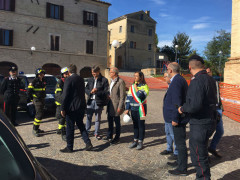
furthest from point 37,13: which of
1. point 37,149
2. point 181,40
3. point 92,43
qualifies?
point 181,40

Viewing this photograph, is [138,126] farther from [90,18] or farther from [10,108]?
[90,18]

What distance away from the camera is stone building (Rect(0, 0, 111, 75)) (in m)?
20.5

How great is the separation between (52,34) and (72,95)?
20243 mm

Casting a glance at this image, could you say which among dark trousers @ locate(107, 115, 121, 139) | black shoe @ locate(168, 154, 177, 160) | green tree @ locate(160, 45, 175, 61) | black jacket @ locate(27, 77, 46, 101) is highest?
green tree @ locate(160, 45, 175, 61)

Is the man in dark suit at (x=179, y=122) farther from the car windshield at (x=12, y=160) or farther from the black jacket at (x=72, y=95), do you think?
the car windshield at (x=12, y=160)

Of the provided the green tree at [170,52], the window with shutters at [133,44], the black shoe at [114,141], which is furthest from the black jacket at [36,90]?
the green tree at [170,52]

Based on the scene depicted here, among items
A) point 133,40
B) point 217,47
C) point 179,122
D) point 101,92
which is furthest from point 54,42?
point 217,47

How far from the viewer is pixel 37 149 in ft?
16.1

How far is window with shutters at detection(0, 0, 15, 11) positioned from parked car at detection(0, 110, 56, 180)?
22423 millimetres

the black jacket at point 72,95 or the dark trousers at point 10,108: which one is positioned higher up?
the black jacket at point 72,95

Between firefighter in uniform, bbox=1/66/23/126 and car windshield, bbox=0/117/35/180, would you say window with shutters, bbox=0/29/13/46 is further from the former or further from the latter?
car windshield, bbox=0/117/35/180

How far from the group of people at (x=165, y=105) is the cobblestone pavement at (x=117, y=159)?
0.22 m

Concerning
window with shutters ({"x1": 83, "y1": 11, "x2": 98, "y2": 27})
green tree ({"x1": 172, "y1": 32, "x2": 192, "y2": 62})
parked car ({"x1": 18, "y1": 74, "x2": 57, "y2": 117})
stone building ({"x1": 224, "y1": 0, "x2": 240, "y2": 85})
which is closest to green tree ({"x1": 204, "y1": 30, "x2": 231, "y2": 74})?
green tree ({"x1": 172, "y1": 32, "x2": 192, "y2": 62})

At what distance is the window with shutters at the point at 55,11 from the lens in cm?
2230
